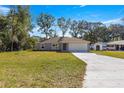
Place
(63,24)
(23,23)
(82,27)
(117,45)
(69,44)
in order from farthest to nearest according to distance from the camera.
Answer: (82,27), (63,24), (117,45), (69,44), (23,23)

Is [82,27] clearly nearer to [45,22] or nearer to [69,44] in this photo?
[45,22]

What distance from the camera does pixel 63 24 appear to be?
5038 centimetres

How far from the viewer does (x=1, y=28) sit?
3562 cm

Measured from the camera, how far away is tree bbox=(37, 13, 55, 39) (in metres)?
48.7

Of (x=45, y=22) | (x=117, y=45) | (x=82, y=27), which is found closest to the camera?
(x=117, y=45)

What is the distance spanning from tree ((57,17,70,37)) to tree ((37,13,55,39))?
139 cm

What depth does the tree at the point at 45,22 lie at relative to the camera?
48.7m

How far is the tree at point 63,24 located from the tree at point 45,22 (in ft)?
4.56

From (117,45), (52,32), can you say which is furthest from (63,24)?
(117,45)

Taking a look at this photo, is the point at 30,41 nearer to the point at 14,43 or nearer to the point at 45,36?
the point at 14,43

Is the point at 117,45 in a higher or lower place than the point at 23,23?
lower

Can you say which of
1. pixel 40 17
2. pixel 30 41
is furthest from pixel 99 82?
pixel 40 17

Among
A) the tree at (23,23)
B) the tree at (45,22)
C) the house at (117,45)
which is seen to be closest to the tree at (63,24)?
the tree at (45,22)

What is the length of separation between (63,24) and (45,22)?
143 inches
